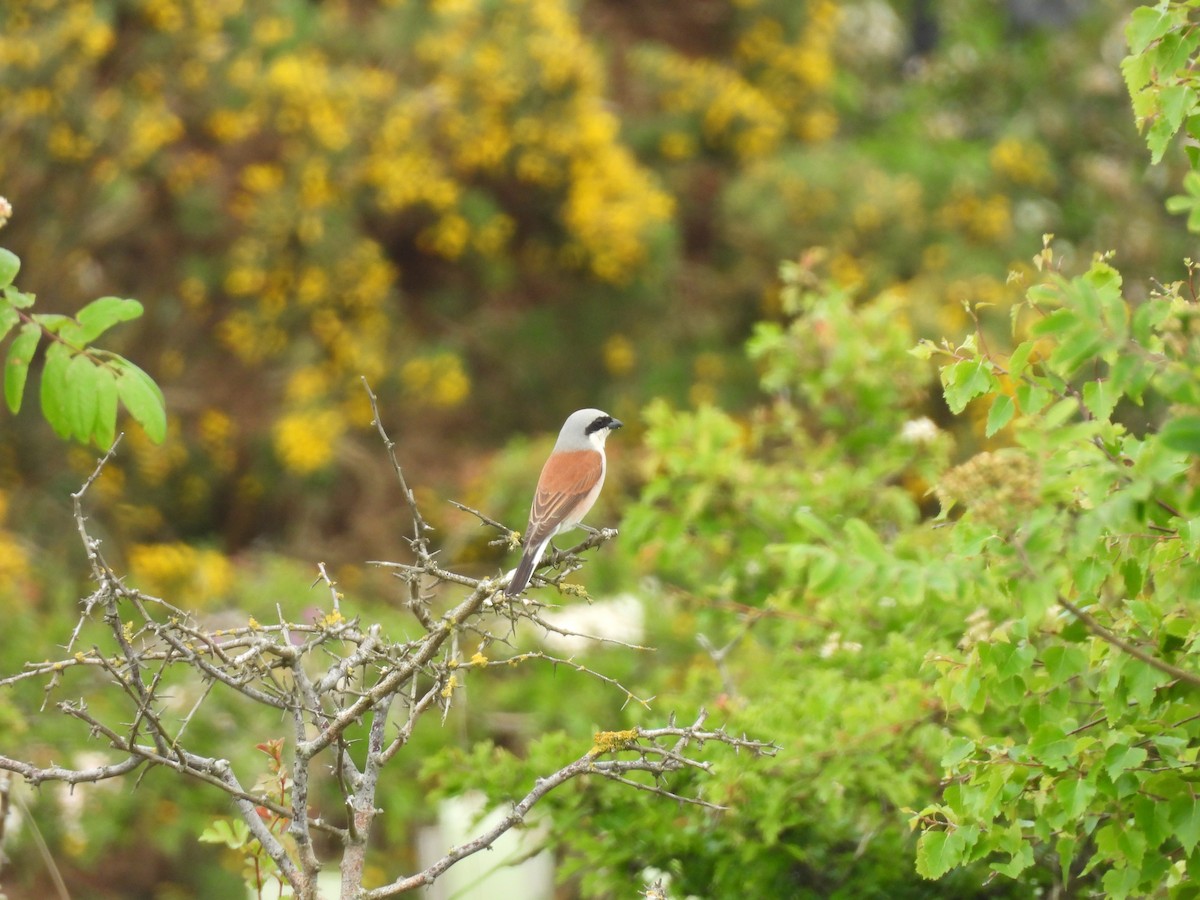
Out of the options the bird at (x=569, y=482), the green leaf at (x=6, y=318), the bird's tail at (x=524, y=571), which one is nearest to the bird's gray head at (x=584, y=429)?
the bird at (x=569, y=482)

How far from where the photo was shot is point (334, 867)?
5453 millimetres

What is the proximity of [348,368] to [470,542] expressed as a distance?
149cm

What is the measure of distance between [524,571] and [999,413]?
1.48 meters

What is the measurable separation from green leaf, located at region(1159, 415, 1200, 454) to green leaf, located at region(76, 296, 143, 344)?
185cm

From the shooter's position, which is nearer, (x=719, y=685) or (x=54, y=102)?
(x=719, y=685)

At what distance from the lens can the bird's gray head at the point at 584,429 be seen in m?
4.89

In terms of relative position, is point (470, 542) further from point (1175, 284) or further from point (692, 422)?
point (1175, 284)

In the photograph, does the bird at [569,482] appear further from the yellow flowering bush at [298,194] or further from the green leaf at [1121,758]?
the yellow flowering bush at [298,194]

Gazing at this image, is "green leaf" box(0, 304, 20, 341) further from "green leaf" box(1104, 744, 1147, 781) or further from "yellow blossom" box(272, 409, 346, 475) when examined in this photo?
"yellow blossom" box(272, 409, 346, 475)

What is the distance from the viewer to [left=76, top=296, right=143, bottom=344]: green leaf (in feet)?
8.89

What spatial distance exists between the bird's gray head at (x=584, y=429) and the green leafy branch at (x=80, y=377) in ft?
7.50

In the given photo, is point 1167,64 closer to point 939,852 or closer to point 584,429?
point 939,852

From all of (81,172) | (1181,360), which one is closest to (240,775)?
(81,172)

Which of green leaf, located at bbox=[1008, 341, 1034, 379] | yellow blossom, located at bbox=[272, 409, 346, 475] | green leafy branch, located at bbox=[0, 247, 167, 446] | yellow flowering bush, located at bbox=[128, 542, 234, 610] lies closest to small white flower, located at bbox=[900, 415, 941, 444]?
green leaf, located at bbox=[1008, 341, 1034, 379]
